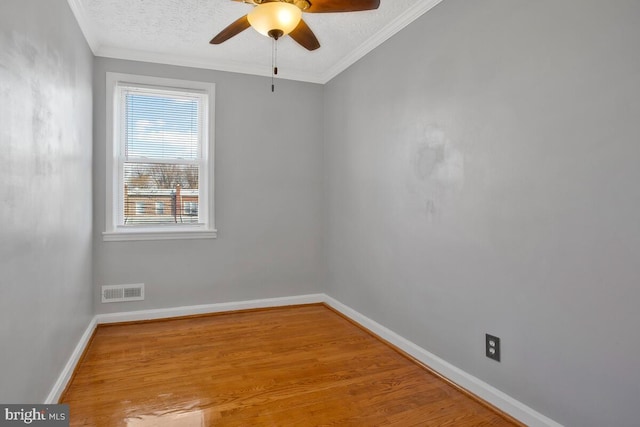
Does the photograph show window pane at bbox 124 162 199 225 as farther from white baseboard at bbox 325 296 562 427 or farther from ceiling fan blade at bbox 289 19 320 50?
white baseboard at bbox 325 296 562 427

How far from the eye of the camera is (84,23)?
9.08 ft

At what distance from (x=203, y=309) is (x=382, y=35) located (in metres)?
3.10

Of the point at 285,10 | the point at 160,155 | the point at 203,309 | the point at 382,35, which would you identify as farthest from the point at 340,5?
the point at 203,309

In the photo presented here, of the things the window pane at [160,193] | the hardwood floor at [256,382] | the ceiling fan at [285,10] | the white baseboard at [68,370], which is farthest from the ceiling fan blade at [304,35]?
the white baseboard at [68,370]

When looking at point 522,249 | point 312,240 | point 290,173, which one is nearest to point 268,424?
point 522,249

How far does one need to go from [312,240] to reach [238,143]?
1354 millimetres

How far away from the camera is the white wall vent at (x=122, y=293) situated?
11.1 ft

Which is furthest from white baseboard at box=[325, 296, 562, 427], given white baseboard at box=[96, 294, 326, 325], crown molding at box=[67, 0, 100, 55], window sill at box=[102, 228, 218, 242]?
crown molding at box=[67, 0, 100, 55]

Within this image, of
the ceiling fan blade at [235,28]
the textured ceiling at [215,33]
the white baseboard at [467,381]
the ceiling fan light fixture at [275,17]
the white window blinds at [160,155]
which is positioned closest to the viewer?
the ceiling fan light fixture at [275,17]

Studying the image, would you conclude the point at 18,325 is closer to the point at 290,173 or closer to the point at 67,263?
the point at 67,263

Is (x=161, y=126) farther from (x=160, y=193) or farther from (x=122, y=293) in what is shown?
(x=122, y=293)

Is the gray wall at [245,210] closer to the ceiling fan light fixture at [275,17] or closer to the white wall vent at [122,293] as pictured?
the white wall vent at [122,293]

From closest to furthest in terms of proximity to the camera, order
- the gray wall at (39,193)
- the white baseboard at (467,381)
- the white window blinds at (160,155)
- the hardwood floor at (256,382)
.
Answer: the gray wall at (39,193) < the white baseboard at (467,381) < the hardwood floor at (256,382) < the white window blinds at (160,155)

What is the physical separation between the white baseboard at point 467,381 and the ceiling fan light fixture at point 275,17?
2.30 m
